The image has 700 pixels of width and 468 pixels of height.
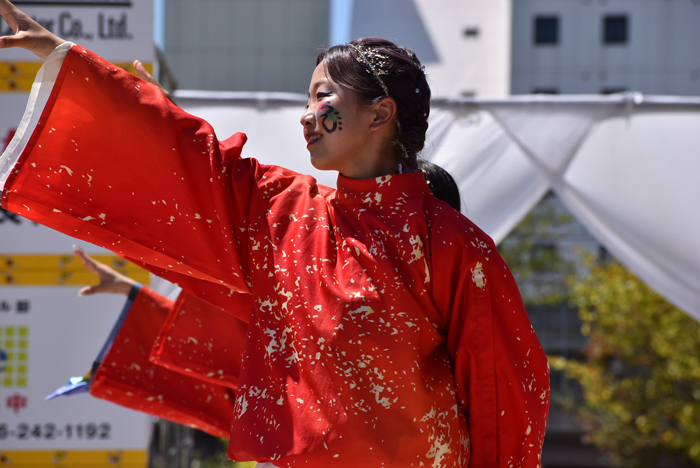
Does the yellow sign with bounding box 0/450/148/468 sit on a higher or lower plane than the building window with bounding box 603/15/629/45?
lower

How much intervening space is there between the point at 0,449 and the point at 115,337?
43.3 inches

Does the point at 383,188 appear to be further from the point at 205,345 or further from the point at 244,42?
the point at 244,42

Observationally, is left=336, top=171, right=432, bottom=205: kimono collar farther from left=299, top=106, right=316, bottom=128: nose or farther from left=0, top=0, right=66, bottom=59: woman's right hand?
left=0, top=0, right=66, bottom=59: woman's right hand

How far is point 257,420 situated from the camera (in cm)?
122

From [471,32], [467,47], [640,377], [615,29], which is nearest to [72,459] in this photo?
[640,377]

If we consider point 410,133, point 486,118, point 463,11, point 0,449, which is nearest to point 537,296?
point 463,11

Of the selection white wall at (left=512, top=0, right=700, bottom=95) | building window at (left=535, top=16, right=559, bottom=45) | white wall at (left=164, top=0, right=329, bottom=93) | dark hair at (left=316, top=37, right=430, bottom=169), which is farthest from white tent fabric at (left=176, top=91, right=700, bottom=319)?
building window at (left=535, top=16, right=559, bottom=45)

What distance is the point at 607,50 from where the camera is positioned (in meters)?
12.9

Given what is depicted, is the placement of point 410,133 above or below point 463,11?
below

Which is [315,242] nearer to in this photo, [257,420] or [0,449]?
[257,420]

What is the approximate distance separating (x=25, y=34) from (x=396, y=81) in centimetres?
62

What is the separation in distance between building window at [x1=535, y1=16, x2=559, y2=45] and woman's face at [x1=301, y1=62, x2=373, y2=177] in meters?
12.4

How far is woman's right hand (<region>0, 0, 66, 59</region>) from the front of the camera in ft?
4.00

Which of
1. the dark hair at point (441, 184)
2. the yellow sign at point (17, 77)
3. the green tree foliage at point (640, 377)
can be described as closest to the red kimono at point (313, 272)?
the dark hair at point (441, 184)
